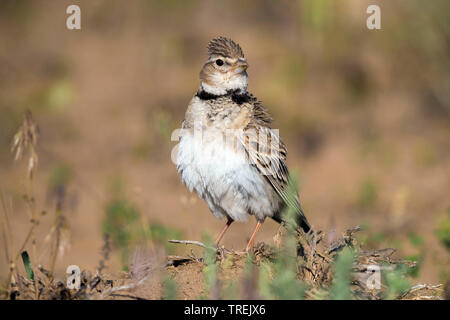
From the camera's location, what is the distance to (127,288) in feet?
12.9

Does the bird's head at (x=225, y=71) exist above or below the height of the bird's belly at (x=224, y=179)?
above

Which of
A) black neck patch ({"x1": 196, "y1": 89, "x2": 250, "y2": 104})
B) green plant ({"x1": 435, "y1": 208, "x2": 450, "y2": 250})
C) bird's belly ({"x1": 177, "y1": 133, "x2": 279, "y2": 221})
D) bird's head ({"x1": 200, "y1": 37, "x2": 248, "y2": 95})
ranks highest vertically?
bird's head ({"x1": 200, "y1": 37, "x2": 248, "y2": 95})

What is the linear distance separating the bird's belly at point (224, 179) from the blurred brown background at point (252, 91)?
354 centimetres

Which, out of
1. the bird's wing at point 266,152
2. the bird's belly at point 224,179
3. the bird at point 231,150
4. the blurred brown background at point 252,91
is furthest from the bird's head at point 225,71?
the blurred brown background at point 252,91


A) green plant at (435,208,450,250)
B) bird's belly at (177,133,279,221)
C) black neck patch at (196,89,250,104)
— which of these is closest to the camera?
bird's belly at (177,133,279,221)

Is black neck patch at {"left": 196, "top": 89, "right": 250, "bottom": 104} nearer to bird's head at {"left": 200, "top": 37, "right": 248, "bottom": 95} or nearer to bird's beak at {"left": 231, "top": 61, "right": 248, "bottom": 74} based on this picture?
bird's head at {"left": 200, "top": 37, "right": 248, "bottom": 95}

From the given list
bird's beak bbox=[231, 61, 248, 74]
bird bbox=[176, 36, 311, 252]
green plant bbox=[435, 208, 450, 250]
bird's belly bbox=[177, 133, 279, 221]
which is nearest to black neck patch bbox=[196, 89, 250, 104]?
bird bbox=[176, 36, 311, 252]

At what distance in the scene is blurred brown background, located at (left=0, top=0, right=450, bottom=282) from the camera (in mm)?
10008

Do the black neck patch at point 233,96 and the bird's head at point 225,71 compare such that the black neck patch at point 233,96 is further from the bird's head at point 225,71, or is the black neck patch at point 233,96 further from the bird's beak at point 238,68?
the bird's beak at point 238,68

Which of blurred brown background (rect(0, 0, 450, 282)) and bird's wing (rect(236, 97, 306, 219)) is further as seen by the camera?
blurred brown background (rect(0, 0, 450, 282))

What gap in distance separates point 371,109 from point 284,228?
26.6 ft

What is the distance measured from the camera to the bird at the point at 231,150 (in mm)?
5043

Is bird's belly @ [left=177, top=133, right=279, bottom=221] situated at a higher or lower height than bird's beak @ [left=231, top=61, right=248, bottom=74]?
lower

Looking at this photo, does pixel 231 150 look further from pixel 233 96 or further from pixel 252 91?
pixel 252 91
